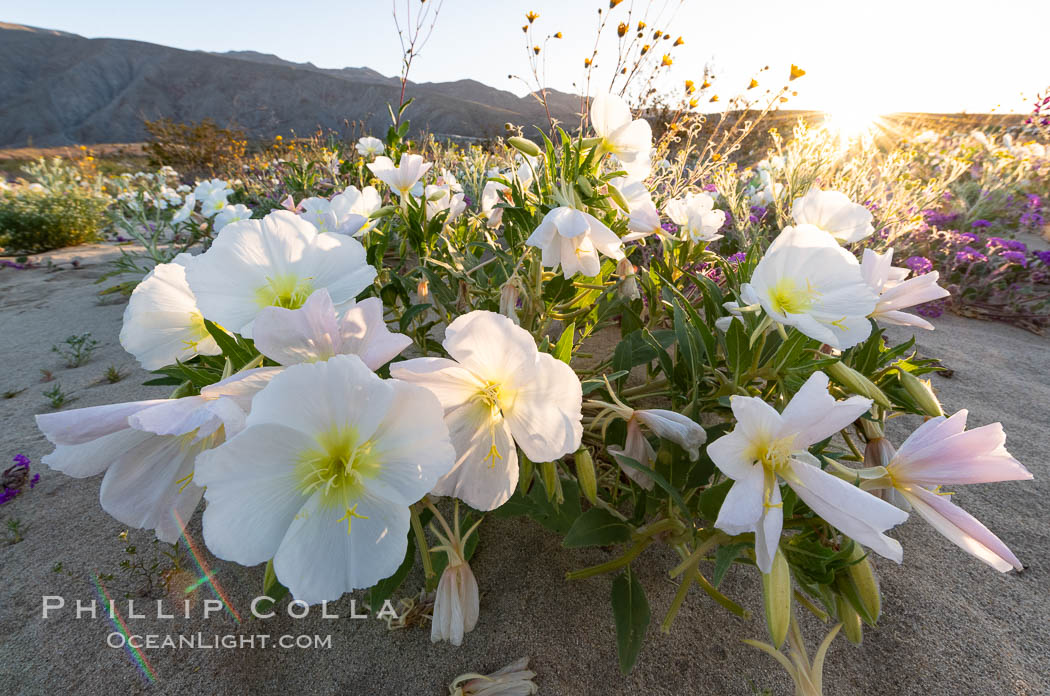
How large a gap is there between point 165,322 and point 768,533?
1.07 metres

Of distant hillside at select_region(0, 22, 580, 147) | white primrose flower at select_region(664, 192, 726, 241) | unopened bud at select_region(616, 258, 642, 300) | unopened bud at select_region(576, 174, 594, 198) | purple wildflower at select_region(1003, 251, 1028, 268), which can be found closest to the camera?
unopened bud at select_region(576, 174, 594, 198)

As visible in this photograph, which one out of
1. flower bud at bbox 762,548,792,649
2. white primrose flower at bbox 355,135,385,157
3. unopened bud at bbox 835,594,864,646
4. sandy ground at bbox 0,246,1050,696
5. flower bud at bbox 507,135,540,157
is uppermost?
flower bud at bbox 507,135,540,157

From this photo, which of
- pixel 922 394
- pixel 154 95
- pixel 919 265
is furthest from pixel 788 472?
pixel 154 95

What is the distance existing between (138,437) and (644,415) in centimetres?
82

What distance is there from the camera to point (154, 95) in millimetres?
49625

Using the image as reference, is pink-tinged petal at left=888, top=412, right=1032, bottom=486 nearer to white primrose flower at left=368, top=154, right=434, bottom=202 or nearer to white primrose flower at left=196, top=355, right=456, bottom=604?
white primrose flower at left=196, top=355, right=456, bottom=604

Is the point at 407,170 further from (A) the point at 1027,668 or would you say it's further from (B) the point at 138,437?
(A) the point at 1027,668

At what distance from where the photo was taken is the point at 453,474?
74 cm

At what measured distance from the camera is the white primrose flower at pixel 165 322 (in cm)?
79

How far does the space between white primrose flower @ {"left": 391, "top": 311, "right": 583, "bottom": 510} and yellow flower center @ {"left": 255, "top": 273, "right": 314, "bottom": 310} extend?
0.30 meters

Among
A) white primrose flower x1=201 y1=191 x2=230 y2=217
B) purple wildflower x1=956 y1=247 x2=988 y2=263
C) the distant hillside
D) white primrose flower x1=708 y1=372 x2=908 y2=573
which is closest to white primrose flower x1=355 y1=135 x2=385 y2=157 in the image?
white primrose flower x1=201 y1=191 x2=230 y2=217

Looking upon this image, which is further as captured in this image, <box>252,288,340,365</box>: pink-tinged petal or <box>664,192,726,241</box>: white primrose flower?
<box>664,192,726,241</box>: white primrose flower

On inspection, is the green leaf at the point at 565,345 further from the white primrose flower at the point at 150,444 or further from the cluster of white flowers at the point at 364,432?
the white primrose flower at the point at 150,444

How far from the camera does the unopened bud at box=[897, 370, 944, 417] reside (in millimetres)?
1019
